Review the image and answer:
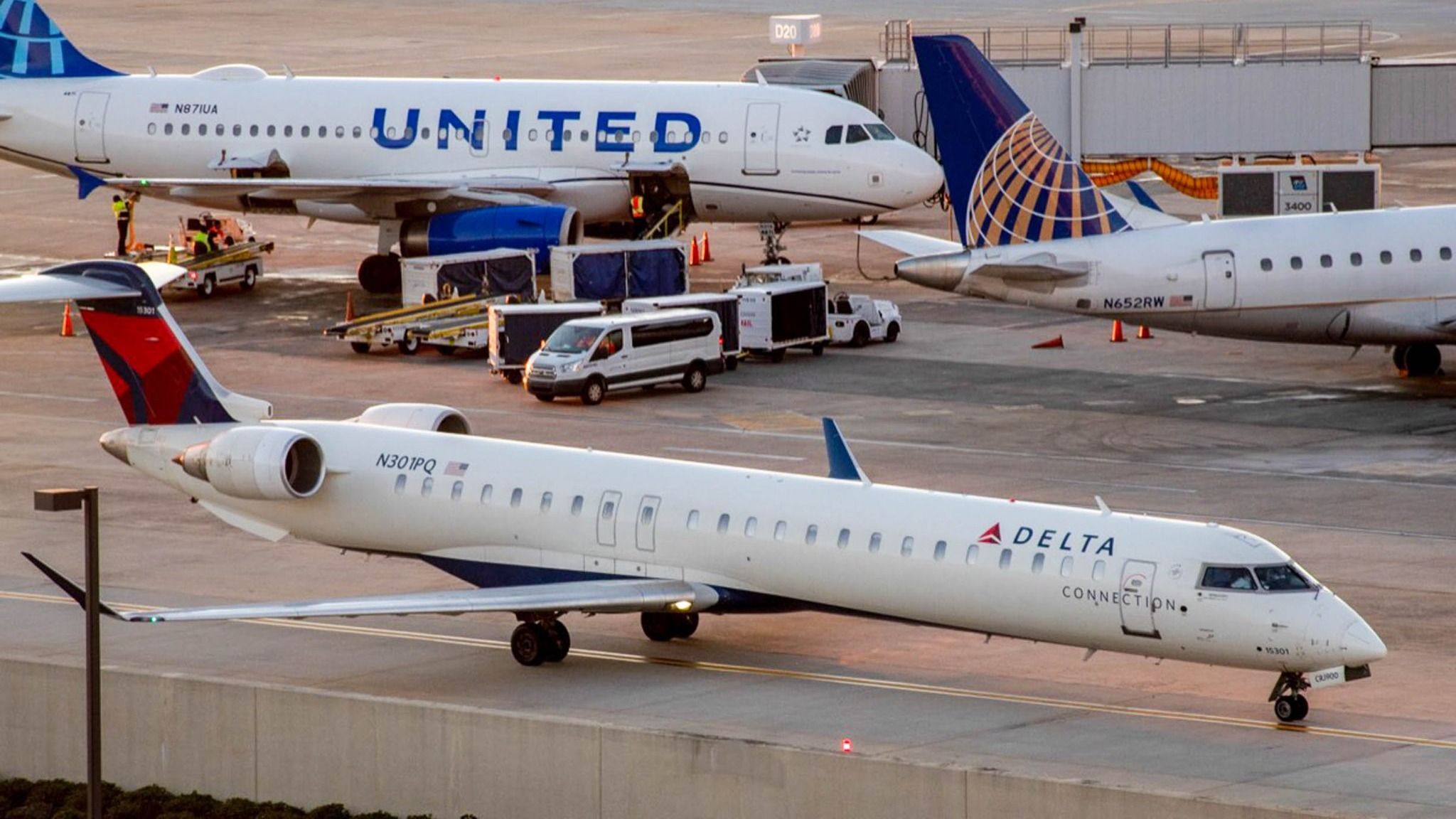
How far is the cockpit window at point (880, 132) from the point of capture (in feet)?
214

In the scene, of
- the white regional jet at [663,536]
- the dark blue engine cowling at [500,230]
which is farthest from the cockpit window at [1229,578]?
the dark blue engine cowling at [500,230]

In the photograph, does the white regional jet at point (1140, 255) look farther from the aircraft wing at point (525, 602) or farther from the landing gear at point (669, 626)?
the aircraft wing at point (525, 602)

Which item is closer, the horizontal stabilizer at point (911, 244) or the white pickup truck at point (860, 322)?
the horizontal stabilizer at point (911, 244)

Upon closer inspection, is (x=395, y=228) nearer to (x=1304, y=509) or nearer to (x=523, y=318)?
(x=523, y=318)

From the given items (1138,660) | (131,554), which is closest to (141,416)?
(131,554)

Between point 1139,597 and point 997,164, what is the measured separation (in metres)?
23.3

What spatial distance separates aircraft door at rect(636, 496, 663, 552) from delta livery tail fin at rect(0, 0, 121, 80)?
1509 inches

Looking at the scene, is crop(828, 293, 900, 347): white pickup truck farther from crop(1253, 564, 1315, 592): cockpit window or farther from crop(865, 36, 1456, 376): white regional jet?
crop(1253, 564, 1315, 592): cockpit window

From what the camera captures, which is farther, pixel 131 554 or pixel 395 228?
pixel 395 228

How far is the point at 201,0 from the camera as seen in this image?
463ft

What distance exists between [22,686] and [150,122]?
35.8 m

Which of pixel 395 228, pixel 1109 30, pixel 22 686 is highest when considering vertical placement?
pixel 1109 30

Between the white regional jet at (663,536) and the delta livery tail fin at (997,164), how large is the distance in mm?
17576

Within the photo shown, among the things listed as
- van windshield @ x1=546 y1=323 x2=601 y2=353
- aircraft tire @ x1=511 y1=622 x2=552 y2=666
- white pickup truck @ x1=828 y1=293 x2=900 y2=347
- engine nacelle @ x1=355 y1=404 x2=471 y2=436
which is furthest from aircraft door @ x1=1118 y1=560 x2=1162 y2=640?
white pickup truck @ x1=828 y1=293 x2=900 y2=347
